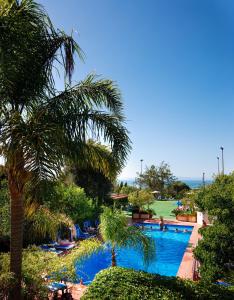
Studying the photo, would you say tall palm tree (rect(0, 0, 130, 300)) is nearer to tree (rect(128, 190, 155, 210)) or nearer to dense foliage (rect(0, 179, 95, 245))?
dense foliage (rect(0, 179, 95, 245))

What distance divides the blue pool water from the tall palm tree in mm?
8836

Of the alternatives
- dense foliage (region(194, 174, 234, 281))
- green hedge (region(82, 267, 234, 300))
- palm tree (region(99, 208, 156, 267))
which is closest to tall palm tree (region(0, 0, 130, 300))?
green hedge (region(82, 267, 234, 300))

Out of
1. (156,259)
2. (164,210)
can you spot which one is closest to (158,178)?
(164,210)

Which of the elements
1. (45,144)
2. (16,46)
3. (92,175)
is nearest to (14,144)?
(45,144)

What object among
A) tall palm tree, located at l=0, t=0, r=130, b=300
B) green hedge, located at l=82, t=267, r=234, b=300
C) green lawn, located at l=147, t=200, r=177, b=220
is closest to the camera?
tall palm tree, located at l=0, t=0, r=130, b=300

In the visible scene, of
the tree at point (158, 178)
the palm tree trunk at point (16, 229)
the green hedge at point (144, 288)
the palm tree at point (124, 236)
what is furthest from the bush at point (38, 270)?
the tree at point (158, 178)

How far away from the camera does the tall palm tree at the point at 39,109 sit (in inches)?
238

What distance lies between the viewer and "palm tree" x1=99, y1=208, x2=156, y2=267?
12180 mm

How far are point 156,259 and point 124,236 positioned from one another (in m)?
4.26

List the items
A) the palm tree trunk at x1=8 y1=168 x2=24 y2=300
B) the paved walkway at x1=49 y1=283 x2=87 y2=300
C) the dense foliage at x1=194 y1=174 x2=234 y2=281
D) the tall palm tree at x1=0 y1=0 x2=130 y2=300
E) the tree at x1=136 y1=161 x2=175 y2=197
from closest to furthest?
the tall palm tree at x1=0 y1=0 x2=130 y2=300
the palm tree trunk at x1=8 y1=168 x2=24 y2=300
the dense foliage at x1=194 y1=174 x2=234 y2=281
the paved walkway at x1=49 y1=283 x2=87 y2=300
the tree at x1=136 y1=161 x2=175 y2=197

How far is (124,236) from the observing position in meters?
12.5

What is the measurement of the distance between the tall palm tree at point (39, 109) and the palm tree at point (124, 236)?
567 centimetres

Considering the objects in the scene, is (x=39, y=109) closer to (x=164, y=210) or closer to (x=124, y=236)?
(x=124, y=236)

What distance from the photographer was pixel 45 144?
19.5 feet
